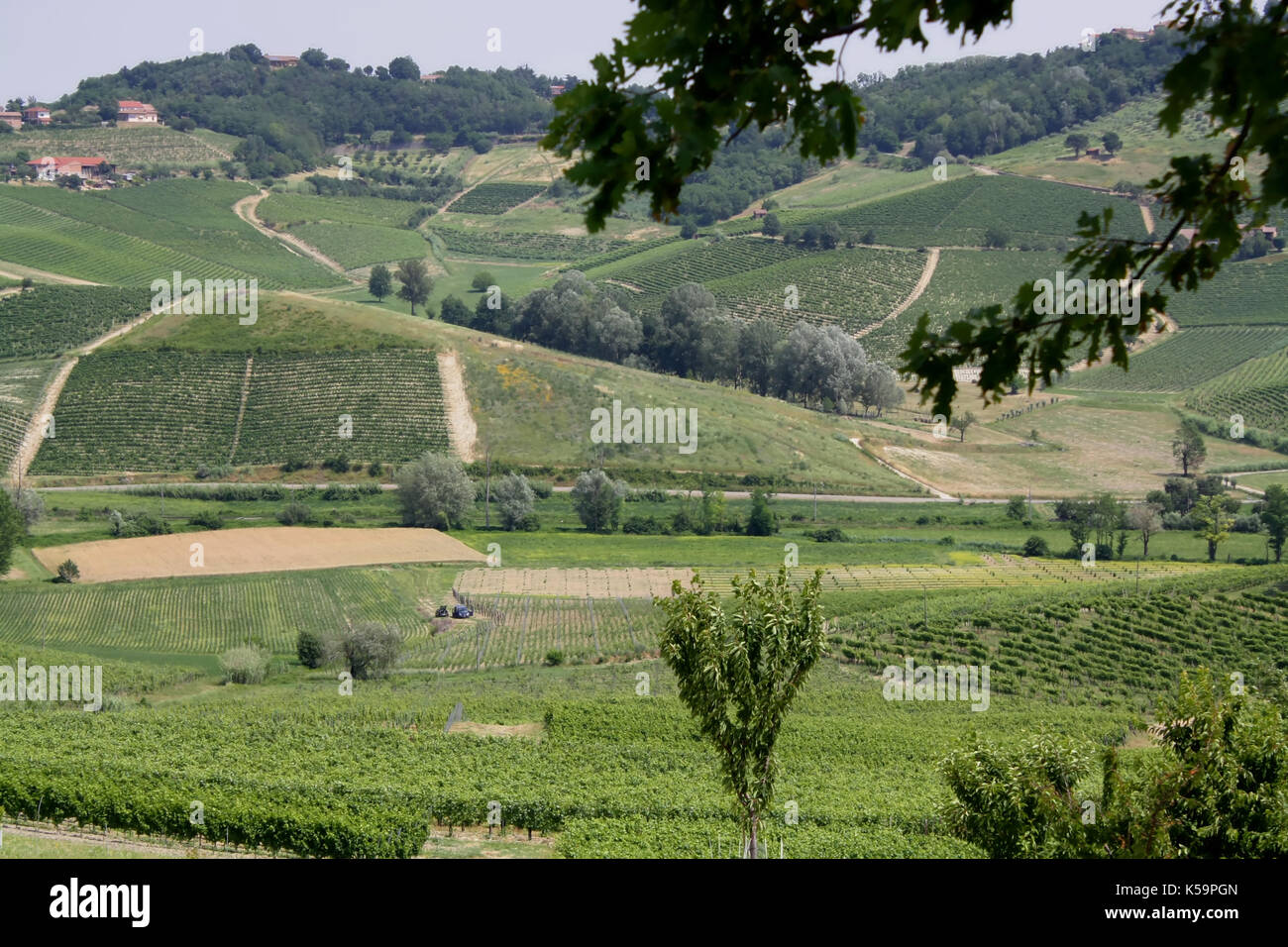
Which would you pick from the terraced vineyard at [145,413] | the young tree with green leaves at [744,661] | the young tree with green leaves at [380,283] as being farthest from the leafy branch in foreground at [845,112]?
the young tree with green leaves at [380,283]

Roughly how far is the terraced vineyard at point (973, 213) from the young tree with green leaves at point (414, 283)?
180 feet

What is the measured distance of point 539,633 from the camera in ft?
188

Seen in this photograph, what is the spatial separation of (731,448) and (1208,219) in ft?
301

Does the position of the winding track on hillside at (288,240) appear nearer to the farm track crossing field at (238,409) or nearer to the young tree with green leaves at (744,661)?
the farm track crossing field at (238,409)

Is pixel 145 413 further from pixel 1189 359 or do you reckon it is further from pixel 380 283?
pixel 1189 359

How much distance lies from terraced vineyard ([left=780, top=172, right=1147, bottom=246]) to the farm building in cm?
10310

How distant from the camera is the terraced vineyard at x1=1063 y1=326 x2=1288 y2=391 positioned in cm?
13012

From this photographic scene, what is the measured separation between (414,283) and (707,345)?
3935cm

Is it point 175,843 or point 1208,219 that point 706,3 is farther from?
point 175,843

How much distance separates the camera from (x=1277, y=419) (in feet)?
383

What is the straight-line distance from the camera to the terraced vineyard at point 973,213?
16100 centimetres

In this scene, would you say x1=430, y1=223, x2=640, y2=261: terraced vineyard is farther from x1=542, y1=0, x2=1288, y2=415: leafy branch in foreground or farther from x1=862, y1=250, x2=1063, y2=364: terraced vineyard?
x1=542, y1=0, x2=1288, y2=415: leafy branch in foreground

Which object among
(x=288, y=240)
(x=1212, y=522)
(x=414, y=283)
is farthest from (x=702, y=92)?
(x=288, y=240)
